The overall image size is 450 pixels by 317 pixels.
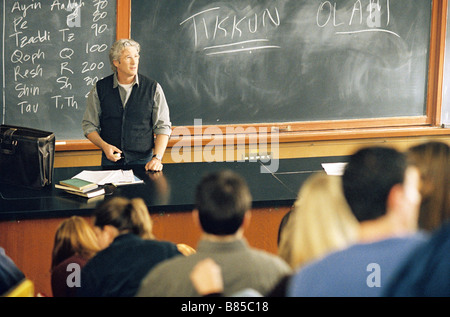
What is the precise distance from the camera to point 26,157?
352 cm

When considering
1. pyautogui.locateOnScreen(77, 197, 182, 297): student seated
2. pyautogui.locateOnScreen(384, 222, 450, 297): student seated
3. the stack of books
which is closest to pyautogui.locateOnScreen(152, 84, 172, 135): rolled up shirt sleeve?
the stack of books

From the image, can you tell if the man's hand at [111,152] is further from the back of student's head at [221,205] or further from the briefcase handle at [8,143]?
the back of student's head at [221,205]

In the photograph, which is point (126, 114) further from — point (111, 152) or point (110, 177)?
point (110, 177)

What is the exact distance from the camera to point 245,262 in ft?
5.88

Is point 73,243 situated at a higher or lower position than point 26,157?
lower

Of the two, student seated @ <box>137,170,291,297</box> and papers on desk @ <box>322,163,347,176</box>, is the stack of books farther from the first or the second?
student seated @ <box>137,170,291,297</box>

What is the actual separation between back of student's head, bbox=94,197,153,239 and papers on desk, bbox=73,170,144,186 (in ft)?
3.63

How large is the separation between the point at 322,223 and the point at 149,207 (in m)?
1.61

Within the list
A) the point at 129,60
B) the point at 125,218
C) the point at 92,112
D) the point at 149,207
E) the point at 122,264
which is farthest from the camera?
the point at 92,112

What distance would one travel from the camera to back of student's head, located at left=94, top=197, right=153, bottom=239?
7.75ft

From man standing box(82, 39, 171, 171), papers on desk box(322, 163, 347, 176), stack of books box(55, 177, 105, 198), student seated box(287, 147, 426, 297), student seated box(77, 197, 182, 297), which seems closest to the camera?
student seated box(287, 147, 426, 297)

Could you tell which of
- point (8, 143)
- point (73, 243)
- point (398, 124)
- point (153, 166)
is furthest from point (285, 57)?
point (73, 243)
